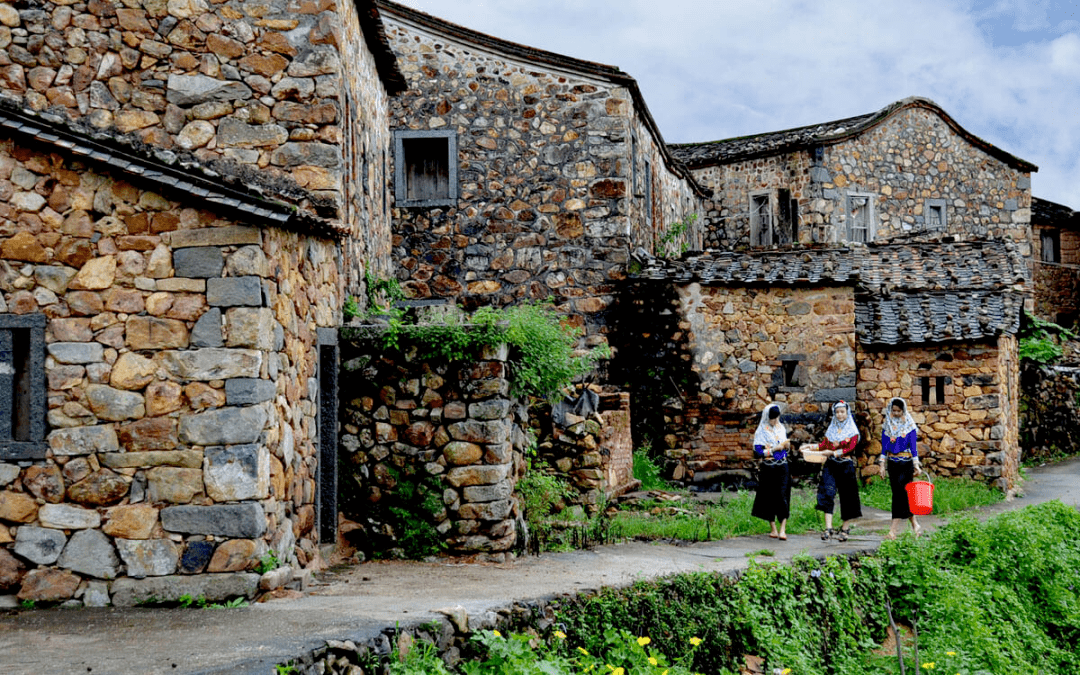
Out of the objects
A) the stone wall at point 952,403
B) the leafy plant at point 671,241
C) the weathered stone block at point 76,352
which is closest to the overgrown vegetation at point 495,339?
the weathered stone block at point 76,352

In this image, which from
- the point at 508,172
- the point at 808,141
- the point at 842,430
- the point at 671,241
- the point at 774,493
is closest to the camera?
the point at 774,493

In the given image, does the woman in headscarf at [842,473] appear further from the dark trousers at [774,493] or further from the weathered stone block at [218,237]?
the weathered stone block at [218,237]

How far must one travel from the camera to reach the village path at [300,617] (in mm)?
5069

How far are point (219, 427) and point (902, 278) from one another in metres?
12.4

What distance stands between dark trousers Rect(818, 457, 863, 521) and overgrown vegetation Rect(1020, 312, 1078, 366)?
10.9m

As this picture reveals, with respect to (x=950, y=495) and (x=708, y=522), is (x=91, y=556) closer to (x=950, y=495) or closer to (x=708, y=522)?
(x=708, y=522)

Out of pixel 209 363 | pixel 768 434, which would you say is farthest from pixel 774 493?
pixel 209 363

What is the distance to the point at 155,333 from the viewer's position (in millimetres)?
6691

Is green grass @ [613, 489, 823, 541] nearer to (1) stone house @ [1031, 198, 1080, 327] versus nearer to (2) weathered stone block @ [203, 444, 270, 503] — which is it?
(2) weathered stone block @ [203, 444, 270, 503]

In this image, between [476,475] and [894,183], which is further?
[894,183]

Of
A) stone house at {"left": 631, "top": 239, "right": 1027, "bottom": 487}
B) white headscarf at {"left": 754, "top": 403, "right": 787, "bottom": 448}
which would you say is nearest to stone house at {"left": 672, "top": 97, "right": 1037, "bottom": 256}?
stone house at {"left": 631, "top": 239, "right": 1027, "bottom": 487}

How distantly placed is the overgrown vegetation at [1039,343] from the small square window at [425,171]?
1235 cm

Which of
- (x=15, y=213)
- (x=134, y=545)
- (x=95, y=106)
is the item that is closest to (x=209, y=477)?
(x=134, y=545)

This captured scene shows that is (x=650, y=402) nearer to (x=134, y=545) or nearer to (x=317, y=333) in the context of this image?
(x=317, y=333)
